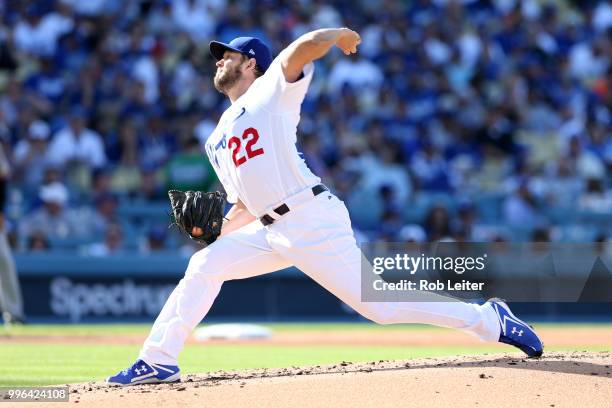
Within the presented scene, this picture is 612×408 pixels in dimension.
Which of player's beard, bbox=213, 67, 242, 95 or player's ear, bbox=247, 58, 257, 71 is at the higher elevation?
player's ear, bbox=247, 58, 257, 71

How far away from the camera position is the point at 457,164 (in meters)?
16.1

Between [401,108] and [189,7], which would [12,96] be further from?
[401,108]

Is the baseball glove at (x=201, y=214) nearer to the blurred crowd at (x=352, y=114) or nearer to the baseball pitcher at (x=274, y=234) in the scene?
the baseball pitcher at (x=274, y=234)

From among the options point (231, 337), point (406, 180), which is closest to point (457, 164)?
point (406, 180)

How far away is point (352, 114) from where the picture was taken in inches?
638

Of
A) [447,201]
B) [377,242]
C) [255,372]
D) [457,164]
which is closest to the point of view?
[255,372]

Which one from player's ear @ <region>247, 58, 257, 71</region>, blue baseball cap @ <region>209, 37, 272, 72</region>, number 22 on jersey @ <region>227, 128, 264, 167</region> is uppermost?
blue baseball cap @ <region>209, 37, 272, 72</region>

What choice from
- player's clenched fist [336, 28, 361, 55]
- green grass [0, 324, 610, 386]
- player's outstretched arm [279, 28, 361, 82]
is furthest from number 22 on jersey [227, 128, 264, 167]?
green grass [0, 324, 610, 386]

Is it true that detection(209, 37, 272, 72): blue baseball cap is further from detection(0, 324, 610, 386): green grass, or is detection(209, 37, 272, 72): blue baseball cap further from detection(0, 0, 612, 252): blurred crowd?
detection(0, 0, 612, 252): blurred crowd

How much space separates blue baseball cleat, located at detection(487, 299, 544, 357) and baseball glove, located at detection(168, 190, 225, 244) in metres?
1.59

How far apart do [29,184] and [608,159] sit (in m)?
8.43

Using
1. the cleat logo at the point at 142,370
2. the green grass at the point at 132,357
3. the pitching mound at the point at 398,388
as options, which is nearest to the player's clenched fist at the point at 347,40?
the pitching mound at the point at 398,388

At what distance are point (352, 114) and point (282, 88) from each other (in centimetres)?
1073

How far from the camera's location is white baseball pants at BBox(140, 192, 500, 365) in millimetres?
5664
